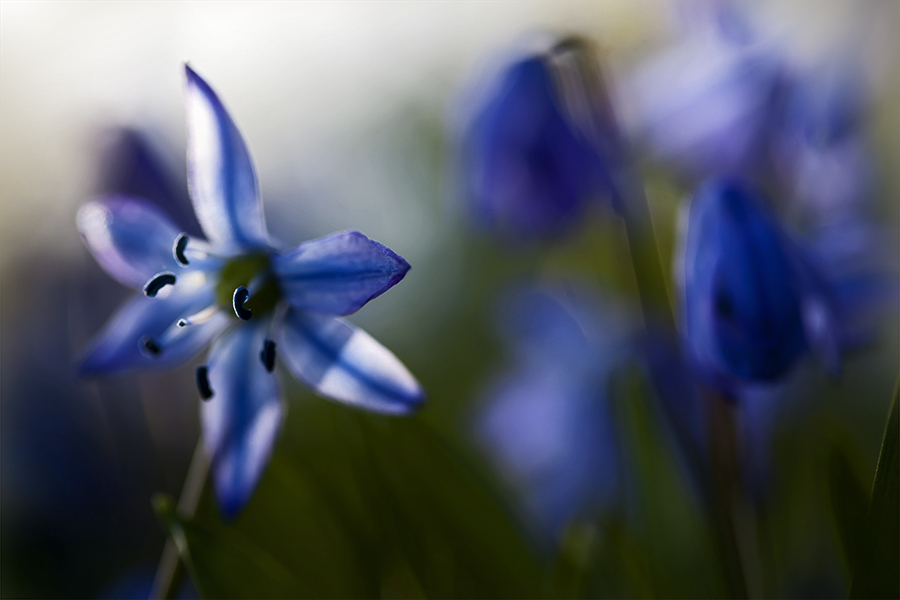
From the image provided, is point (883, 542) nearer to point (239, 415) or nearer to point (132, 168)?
point (239, 415)

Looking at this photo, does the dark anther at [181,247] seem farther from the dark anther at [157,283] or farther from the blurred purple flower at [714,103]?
the blurred purple flower at [714,103]

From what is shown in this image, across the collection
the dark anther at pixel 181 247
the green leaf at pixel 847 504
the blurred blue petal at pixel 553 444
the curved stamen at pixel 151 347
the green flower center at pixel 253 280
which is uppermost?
the dark anther at pixel 181 247

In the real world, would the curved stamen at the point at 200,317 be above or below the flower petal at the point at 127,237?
below

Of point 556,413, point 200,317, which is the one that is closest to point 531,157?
point 556,413

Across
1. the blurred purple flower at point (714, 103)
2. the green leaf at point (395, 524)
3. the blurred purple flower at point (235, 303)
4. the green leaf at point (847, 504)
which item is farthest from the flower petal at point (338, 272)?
the blurred purple flower at point (714, 103)

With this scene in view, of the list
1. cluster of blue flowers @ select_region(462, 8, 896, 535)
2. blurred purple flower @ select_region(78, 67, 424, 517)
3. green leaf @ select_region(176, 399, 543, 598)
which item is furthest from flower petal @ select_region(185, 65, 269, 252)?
cluster of blue flowers @ select_region(462, 8, 896, 535)

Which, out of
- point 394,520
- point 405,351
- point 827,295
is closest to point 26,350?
point 405,351
